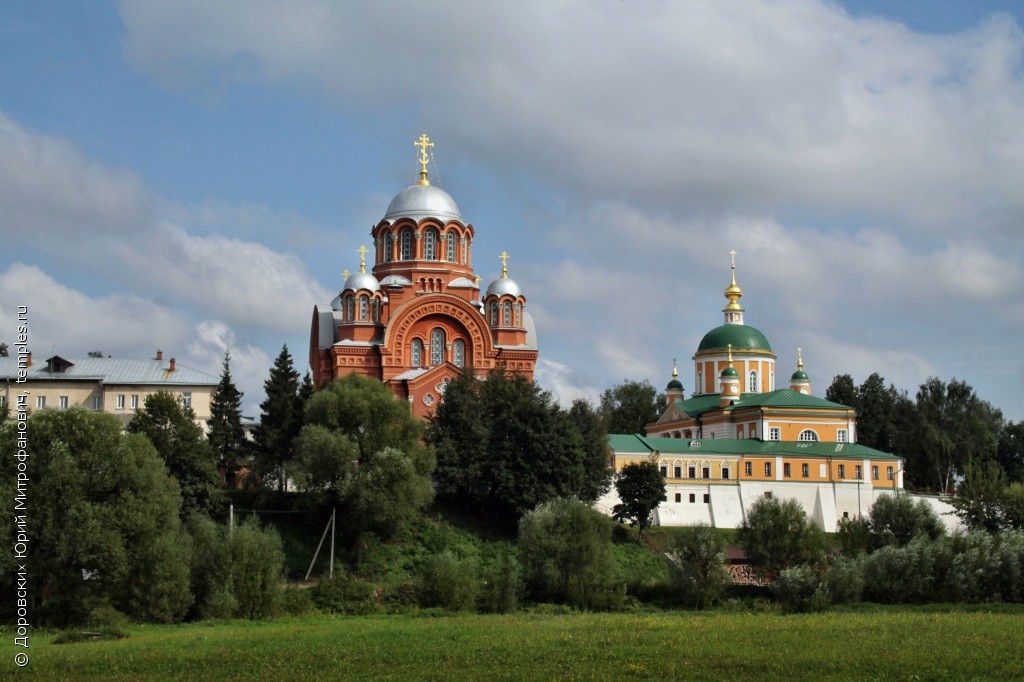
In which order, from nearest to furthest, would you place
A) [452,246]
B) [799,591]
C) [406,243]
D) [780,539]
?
[799,591] → [780,539] → [406,243] → [452,246]

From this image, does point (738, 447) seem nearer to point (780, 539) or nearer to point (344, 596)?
point (780, 539)

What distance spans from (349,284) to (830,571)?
21.9 metres

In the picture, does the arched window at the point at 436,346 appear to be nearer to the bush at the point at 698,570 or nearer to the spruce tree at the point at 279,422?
the spruce tree at the point at 279,422

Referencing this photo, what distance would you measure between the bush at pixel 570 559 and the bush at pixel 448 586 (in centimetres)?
201

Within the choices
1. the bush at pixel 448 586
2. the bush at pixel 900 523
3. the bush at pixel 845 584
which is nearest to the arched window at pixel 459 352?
the bush at pixel 900 523

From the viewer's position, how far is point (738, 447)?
53.4 m

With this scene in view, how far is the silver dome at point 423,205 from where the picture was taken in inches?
2053

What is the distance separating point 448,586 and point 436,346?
56.9ft

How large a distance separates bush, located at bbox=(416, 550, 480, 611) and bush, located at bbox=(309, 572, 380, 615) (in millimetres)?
1291

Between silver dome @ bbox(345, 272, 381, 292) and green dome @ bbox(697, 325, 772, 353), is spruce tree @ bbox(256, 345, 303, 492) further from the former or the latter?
green dome @ bbox(697, 325, 772, 353)

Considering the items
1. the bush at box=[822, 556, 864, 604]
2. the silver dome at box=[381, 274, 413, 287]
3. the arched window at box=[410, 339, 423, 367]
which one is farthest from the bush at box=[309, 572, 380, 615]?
the silver dome at box=[381, 274, 413, 287]

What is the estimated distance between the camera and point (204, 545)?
1286 inches

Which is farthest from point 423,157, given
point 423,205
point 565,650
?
point 565,650

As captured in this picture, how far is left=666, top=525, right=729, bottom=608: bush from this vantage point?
114ft
